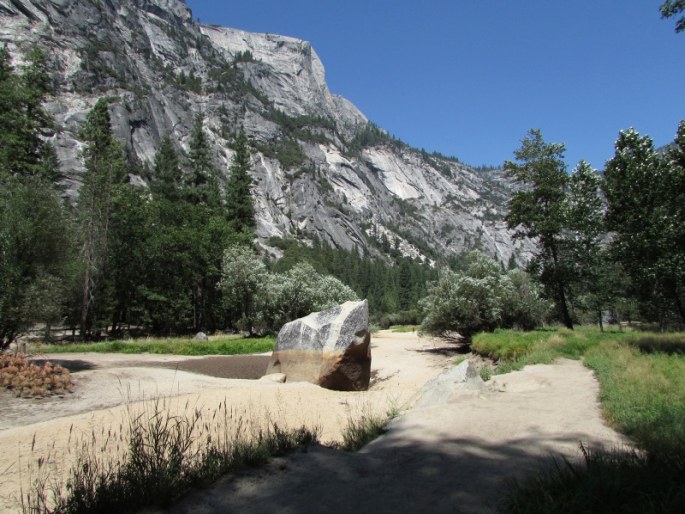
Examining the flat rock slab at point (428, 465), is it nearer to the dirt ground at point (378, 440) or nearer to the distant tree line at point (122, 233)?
the dirt ground at point (378, 440)

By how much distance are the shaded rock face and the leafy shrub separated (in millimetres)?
7000

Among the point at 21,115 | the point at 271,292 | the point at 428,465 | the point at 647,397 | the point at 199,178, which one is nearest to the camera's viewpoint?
the point at 428,465

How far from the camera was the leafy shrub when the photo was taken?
1052 cm

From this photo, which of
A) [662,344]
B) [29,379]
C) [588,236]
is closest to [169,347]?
[29,379]

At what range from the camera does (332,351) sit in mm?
14102

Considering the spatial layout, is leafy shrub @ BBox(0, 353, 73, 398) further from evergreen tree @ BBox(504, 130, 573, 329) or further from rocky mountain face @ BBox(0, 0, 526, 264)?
rocky mountain face @ BBox(0, 0, 526, 264)

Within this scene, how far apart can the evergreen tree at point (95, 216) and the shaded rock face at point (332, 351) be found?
68.8ft

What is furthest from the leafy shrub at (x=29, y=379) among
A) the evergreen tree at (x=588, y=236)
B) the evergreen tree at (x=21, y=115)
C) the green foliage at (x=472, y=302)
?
the evergreen tree at (x=588, y=236)

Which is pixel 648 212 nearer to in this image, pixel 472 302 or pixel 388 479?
pixel 472 302

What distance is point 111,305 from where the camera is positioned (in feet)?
109

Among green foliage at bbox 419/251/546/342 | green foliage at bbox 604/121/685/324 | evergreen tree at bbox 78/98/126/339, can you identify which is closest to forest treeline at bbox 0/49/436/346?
evergreen tree at bbox 78/98/126/339

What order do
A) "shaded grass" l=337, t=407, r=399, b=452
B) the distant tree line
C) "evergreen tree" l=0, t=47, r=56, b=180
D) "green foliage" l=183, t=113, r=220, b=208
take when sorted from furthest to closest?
"green foliage" l=183, t=113, r=220, b=208
the distant tree line
"evergreen tree" l=0, t=47, r=56, b=180
"shaded grass" l=337, t=407, r=399, b=452

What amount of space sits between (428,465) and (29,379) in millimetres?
11063

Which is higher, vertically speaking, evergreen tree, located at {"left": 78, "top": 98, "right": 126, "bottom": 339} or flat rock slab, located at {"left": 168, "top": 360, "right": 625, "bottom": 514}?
evergreen tree, located at {"left": 78, "top": 98, "right": 126, "bottom": 339}
